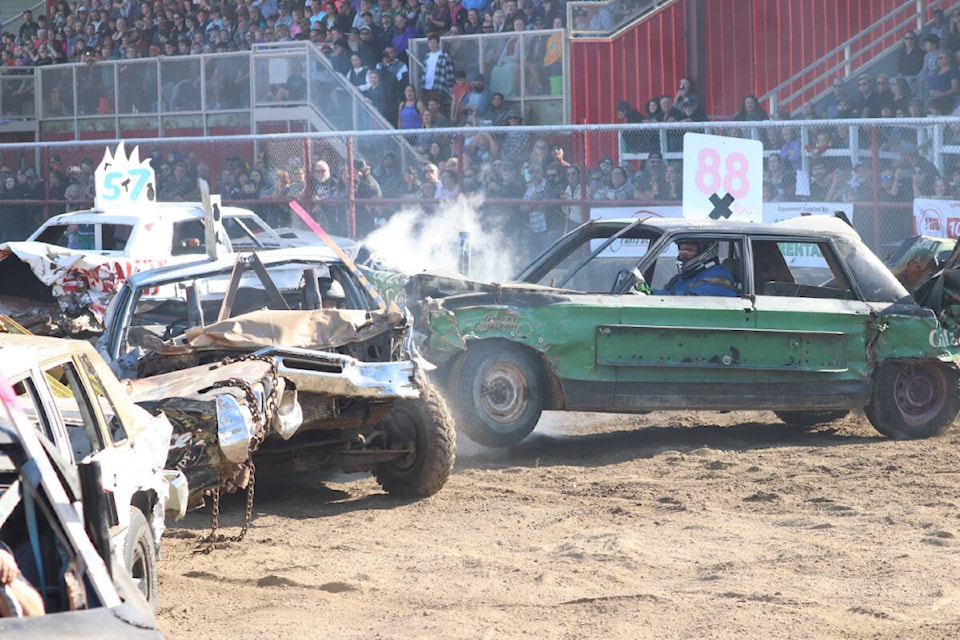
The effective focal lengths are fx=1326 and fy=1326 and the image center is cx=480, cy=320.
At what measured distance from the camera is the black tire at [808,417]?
10.5 metres

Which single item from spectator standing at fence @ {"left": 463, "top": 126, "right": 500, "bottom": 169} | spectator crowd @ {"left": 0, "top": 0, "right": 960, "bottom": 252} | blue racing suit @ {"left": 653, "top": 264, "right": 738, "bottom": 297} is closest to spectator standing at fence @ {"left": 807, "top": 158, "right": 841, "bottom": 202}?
spectator crowd @ {"left": 0, "top": 0, "right": 960, "bottom": 252}

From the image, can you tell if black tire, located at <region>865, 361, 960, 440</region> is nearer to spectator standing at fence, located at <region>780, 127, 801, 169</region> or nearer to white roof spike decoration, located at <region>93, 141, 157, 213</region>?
spectator standing at fence, located at <region>780, 127, 801, 169</region>

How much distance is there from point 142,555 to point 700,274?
565 cm

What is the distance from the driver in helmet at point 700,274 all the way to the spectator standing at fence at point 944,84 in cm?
694

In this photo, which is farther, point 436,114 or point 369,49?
point 369,49

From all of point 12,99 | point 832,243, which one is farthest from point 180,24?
point 832,243

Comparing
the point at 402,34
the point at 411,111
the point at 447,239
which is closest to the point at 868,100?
the point at 447,239

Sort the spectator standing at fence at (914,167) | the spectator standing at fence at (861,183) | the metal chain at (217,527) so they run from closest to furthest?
the metal chain at (217,527) → the spectator standing at fence at (914,167) → the spectator standing at fence at (861,183)

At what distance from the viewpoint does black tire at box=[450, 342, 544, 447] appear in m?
8.98

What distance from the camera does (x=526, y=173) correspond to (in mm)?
15633

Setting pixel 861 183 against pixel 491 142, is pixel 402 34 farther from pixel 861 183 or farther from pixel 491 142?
pixel 861 183

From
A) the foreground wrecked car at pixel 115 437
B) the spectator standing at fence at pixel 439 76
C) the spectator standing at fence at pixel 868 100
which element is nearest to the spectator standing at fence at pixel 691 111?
the spectator standing at fence at pixel 868 100

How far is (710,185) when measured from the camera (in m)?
12.2

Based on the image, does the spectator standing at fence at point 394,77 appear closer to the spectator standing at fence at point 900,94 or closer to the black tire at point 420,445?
the spectator standing at fence at point 900,94
